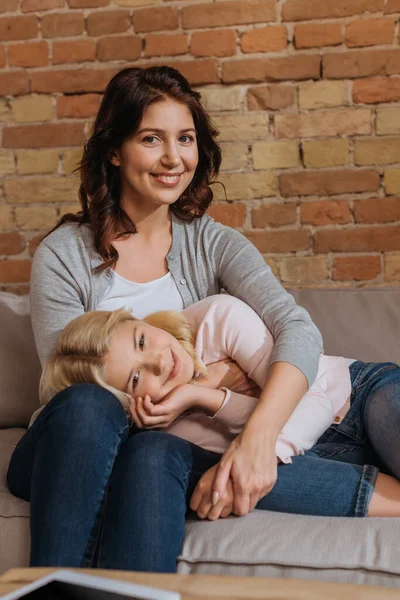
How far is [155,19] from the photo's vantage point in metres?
2.39

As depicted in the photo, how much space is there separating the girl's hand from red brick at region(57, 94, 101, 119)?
52.4 inches

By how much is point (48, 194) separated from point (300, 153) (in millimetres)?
873

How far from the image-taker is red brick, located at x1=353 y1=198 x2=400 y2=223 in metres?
2.34

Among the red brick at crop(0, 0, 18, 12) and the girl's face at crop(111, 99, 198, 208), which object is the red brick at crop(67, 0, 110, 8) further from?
the girl's face at crop(111, 99, 198, 208)

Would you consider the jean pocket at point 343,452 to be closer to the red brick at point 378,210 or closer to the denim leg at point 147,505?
the denim leg at point 147,505

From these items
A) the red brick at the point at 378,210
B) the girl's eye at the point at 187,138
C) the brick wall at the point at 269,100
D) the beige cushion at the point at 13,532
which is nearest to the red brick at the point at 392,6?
the brick wall at the point at 269,100

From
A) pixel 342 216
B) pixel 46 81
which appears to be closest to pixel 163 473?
pixel 342 216

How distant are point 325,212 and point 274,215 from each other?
0.17m

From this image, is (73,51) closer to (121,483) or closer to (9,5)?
(9,5)

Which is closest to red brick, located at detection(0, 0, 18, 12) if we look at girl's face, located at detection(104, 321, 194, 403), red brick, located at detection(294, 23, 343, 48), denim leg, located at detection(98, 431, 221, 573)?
red brick, located at detection(294, 23, 343, 48)

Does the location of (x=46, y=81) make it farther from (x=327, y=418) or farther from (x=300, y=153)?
(x=327, y=418)

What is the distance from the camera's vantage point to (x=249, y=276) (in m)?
1.68

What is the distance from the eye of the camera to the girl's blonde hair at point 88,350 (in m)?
1.42

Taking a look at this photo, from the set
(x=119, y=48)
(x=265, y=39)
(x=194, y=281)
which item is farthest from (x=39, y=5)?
(x=194, y=281)
